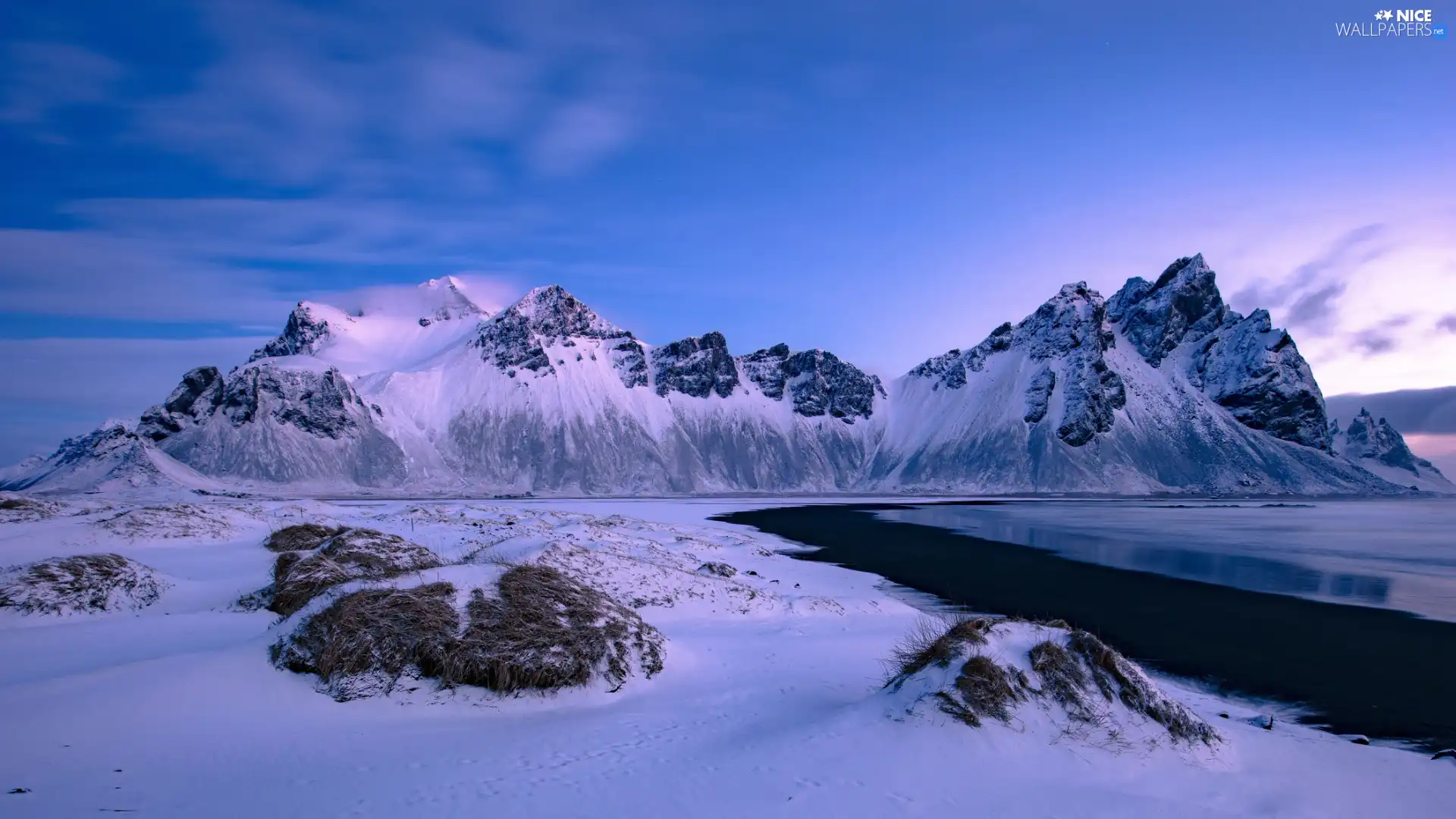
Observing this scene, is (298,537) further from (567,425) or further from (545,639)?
(567,425)

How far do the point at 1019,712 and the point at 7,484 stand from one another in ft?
568

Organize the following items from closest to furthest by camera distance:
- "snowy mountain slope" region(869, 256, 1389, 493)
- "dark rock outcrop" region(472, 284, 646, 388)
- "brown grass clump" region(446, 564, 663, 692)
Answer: "brown grass clump" region(446, 564, 663, 692) → "snowy mountain slope" region(869, 256, 1389, 493) → "dark rock outcrop" region(472, 284, 646, 388)

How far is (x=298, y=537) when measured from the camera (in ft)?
97.9

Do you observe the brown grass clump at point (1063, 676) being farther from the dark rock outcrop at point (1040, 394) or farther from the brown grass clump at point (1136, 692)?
the dark rock outcrop at point (1040, 394)

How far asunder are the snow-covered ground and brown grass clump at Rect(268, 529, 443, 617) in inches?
75.5

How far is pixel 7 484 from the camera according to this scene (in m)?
126

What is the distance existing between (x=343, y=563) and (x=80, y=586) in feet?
19.4

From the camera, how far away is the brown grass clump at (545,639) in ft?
40.0

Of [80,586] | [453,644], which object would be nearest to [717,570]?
[453,644]

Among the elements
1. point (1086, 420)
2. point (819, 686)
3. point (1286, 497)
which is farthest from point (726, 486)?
point (819, 686)

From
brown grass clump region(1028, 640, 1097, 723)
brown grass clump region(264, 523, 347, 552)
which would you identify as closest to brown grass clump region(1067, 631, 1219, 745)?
brown grass clump region(1028, 640, 1097, 723)

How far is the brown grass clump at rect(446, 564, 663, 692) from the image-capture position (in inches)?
480

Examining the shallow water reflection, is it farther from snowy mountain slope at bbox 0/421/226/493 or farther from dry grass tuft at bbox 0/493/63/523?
snowy mountain slope at bbox 0/421/226/493

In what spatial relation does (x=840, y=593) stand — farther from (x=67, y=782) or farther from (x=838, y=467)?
(x=838, y=467)
